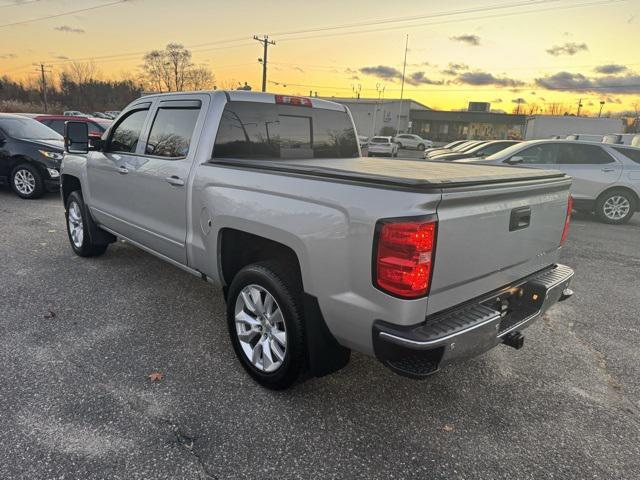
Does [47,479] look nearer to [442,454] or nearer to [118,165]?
[442,454]

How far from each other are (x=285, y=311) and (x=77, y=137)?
3.70 metres

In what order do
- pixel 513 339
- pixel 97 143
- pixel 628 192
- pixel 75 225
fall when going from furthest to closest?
pixel 628 192
pixel 75 225
pixel 97 143
pixel 513 339

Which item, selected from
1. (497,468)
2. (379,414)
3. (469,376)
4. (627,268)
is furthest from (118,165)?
(627,268)

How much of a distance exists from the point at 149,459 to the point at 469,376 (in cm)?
220

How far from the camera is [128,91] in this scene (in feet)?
266

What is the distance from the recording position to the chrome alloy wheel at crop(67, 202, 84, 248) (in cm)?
551

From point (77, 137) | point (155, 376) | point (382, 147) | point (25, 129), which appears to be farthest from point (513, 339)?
point (382, 147)

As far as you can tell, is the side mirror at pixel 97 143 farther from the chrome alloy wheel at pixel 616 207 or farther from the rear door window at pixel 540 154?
the chrome alloy wheel at pixel 616 207

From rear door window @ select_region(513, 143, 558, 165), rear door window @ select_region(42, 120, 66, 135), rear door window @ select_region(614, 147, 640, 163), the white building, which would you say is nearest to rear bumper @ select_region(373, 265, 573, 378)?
rear door window @ select_region(513, 143, 558, 165)

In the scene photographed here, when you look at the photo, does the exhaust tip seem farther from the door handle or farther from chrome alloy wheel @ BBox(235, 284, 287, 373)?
the door handle

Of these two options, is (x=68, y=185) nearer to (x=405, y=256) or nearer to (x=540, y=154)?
(x=405, y=256)

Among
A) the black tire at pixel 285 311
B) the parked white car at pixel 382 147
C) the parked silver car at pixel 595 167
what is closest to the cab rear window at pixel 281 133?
the black tire at pixel 285 311

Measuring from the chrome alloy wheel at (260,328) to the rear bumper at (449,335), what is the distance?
761 millimetres

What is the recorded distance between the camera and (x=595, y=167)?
910 centimetres
